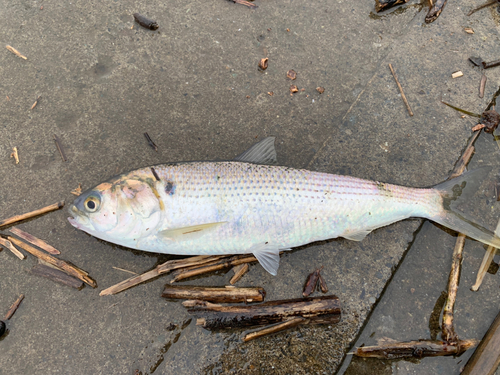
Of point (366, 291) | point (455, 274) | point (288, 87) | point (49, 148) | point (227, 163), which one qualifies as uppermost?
point (288, 87)

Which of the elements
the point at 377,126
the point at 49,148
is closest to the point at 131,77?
the point at 49,148

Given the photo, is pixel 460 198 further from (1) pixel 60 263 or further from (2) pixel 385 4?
(1) pixel 60 263

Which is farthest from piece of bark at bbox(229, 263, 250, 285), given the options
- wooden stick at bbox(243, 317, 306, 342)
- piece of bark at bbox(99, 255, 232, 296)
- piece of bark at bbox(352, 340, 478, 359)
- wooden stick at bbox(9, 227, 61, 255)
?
wooden stick at bbox(9, 227, 61, 255)

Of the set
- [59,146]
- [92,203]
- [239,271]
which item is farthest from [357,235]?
[59,146]

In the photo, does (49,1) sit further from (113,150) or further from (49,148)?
(113,150)

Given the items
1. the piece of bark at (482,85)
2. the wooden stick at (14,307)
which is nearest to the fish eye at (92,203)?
the wooden stick at (14,307)

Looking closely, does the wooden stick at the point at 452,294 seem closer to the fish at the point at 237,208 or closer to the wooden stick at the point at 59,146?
the fish at the point at 237,208

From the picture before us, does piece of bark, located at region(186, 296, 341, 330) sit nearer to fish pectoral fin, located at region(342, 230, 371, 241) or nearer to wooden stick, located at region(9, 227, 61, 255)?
fish pectoral fin, located at region(342, 230, 371, 241)
